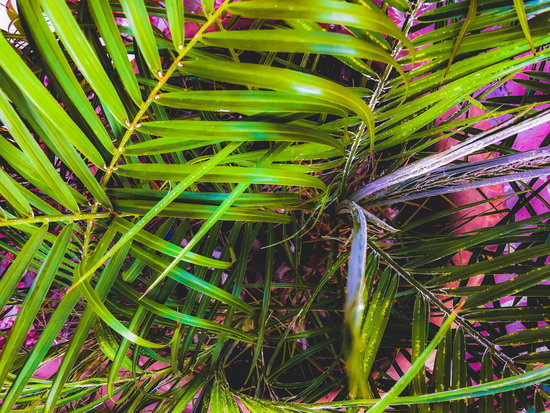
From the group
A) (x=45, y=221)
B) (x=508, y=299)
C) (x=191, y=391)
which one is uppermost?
(x=508, y=299)

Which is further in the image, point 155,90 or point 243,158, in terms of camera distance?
point 243,158

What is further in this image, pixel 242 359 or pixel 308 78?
pixel 242 359

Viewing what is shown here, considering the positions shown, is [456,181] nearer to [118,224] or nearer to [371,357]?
[371,357]

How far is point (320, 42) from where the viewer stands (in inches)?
7.7

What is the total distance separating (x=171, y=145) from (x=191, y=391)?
0.37 m

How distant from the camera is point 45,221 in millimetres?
281

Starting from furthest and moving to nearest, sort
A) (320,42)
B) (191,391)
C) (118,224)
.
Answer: (191,391)
(118,224)
(320,42)

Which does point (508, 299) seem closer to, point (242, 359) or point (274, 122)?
point (242, 359)

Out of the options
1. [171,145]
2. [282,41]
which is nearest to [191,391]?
[171,145]

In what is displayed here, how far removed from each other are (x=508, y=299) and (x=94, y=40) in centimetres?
99

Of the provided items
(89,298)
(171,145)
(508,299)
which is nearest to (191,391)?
(89,298)

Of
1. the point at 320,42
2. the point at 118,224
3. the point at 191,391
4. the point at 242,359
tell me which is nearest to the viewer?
the point at 320,42

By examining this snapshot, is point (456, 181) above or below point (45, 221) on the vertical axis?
above

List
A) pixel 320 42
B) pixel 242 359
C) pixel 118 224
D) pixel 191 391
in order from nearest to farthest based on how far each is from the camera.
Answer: pixel 320 42 → pixel 118 224 → pixel 191 391 → pixel 242 359
